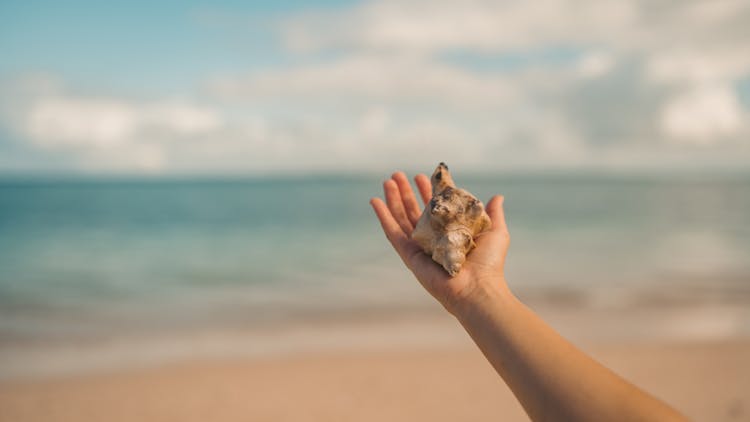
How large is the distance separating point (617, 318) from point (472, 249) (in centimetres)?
726

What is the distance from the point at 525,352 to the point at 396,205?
5.59 feet

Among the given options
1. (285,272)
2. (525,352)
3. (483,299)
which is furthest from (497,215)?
(285,272)

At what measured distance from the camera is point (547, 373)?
2.07 m

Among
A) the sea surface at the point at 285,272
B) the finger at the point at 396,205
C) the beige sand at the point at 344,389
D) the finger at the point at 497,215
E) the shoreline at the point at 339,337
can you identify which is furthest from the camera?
the sea surface at the point at 285,272

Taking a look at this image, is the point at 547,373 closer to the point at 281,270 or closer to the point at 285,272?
the point at 285,272

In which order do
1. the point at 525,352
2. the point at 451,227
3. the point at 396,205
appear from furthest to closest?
the point at 396,205 → the point at 451,227 → the point at 525,352

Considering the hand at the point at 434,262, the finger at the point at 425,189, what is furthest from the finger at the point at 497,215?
the finger at the point at 425,189

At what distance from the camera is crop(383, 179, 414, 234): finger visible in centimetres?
362

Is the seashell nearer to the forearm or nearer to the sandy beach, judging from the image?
the forearm

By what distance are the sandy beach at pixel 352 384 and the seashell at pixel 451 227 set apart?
124 inches

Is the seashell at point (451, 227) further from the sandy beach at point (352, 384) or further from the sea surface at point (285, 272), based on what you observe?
the sea surface at point (285, 272)

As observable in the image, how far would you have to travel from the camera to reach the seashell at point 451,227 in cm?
279

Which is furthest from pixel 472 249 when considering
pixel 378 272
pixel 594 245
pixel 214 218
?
pixel 214 218

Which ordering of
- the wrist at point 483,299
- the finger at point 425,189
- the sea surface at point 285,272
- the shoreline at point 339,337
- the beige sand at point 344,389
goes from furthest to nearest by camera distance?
the sea surface at point 285,272 < the shoreline at point 339,337 < the beige sand at point 344,389 < the finger at point 425,189 < the wrist at point 483,299
